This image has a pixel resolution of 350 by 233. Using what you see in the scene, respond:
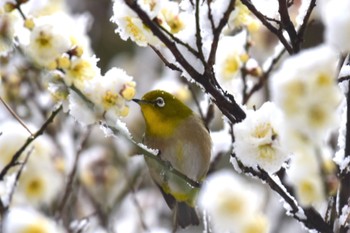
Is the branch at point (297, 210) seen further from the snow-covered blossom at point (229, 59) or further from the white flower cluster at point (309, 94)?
the white flower cluster at point (309, 94)

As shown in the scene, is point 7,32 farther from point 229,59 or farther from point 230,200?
point 230,200

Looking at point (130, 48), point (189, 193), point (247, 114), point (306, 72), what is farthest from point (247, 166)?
point (130, 48)

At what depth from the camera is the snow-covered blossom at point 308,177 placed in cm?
123

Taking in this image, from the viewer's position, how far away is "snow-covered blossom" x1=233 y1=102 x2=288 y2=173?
5.24 feet

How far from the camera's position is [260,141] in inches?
63.9

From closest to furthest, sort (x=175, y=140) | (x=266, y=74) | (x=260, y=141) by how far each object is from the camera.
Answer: (x=260, y=141), (x=266, y=74), (x=175, y=140)

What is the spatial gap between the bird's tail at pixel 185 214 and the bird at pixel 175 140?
9cm

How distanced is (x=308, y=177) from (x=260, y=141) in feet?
1.20

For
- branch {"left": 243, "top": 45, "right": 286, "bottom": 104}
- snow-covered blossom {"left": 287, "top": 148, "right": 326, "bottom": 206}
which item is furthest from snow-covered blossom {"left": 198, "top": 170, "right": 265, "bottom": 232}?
branch {"left": 243, "top": 45, "right": 286, "bottom": 104}

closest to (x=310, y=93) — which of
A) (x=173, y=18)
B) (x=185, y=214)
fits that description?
(x=173, y=18)

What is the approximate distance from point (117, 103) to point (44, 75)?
196mm

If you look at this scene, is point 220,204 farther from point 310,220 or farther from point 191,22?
point 191,22

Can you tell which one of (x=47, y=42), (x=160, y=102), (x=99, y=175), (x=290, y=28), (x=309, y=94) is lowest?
(x=99, y=175)

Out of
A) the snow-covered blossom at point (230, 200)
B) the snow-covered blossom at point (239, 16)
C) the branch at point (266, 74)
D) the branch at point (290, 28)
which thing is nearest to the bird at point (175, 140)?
the branch at point (266, 74)
